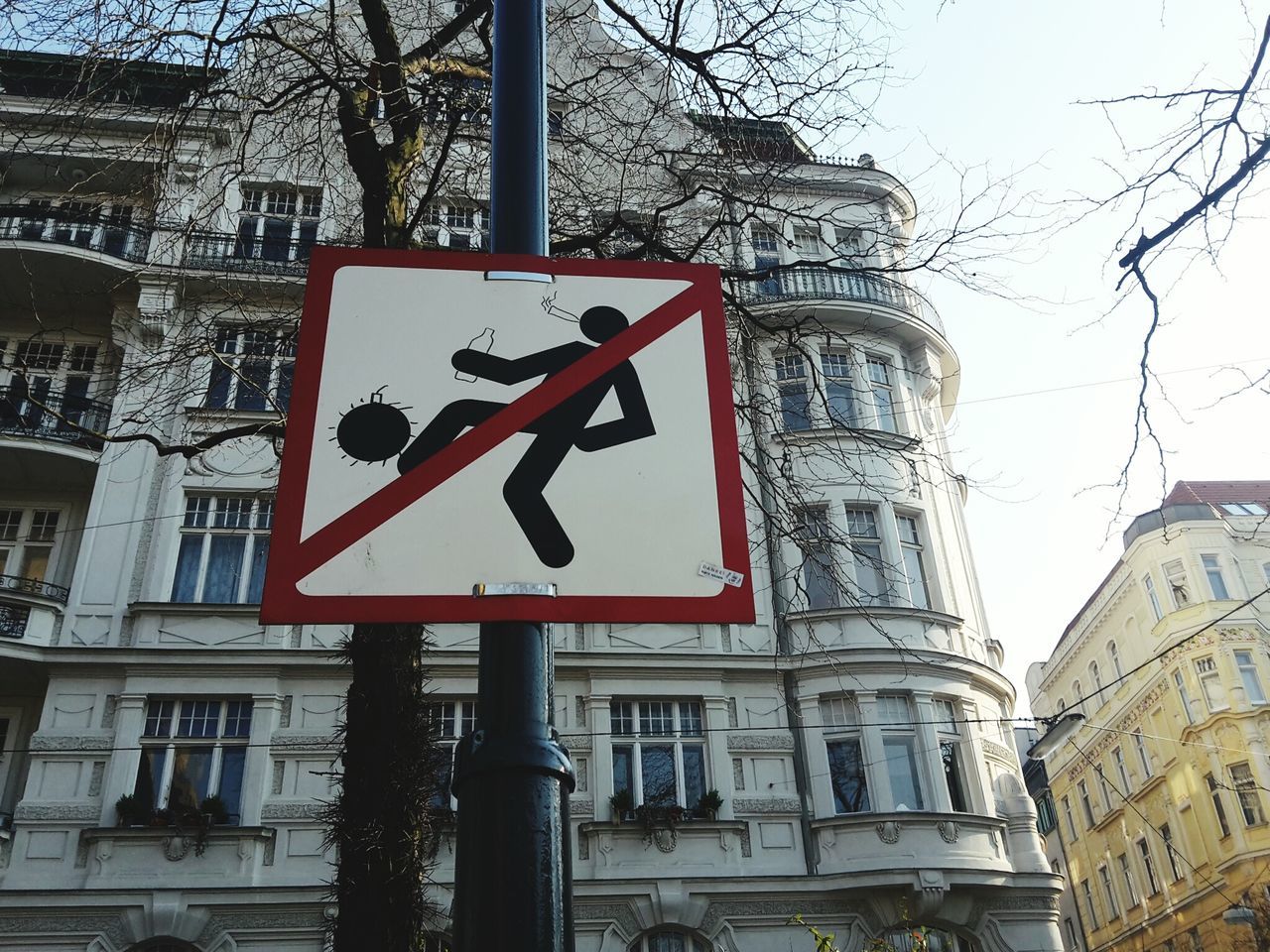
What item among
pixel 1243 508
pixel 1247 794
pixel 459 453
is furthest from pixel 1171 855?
pixel 459 453

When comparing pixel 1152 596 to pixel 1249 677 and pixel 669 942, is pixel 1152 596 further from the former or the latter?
pixel 669 942

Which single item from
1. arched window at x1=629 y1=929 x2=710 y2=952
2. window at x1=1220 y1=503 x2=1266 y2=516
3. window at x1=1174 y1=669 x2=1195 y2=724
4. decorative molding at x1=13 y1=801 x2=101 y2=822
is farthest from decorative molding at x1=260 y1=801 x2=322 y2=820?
window at x1=1220 y1=503 x2=1266 y2=516

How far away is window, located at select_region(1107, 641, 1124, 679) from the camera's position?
152 feet

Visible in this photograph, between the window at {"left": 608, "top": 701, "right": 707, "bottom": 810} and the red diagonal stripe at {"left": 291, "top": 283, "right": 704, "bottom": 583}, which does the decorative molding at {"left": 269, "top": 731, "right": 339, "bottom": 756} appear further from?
the red diagonal stripe at {"left": 291, "top": 283, "right": 704, "bottom": 583}

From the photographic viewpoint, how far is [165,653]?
55.7ft

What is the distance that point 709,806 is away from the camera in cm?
1702

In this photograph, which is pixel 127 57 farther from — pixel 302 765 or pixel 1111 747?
pixel 1111 747

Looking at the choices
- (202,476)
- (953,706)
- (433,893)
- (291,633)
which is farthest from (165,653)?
(953,706)

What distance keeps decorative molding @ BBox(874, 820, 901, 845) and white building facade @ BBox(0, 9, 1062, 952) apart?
37 millimetres

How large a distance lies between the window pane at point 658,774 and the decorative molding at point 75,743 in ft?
27.3

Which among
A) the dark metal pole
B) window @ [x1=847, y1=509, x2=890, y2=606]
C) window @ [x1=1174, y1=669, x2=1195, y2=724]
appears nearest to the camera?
the dark metal pole

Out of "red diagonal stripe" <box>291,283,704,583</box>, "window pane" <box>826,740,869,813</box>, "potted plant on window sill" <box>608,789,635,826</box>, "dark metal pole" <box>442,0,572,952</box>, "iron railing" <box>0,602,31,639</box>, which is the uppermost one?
"iron railing" <box>0,602,31,639</box>

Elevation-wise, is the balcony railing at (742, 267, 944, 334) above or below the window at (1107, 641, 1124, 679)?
below

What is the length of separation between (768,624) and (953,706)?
11.6ft
